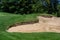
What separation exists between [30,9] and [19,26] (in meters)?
5.41

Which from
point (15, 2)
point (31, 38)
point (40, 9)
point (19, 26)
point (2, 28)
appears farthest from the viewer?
point (15, 2)

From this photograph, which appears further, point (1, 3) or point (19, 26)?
point (1, 3)

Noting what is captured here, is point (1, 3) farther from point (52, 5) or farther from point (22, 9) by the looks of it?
point (52, 5)

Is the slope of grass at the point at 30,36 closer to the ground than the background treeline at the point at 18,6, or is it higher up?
higher up

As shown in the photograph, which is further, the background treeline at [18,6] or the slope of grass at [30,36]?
the background treeline at [18,6]

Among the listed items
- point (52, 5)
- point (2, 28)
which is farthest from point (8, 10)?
point (2, 28)

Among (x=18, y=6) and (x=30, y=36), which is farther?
(x=18, y=6)

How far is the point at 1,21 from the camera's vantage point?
346 inches

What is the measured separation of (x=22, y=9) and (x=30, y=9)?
53 centimetres

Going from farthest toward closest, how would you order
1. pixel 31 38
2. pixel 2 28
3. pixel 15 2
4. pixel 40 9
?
pixel 15 2, pixel 40 9, pixel 2 28, pixel 31 38

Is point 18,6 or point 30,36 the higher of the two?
point 30,36

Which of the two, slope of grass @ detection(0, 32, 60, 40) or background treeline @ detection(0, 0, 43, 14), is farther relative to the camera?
background treeline @ detection(0, 0, 43, 14)

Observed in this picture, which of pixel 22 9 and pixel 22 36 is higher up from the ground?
pixel 22 36

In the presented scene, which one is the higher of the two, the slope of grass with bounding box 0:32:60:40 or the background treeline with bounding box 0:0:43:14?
the slope of grass with bounding box 0:32:60:40
